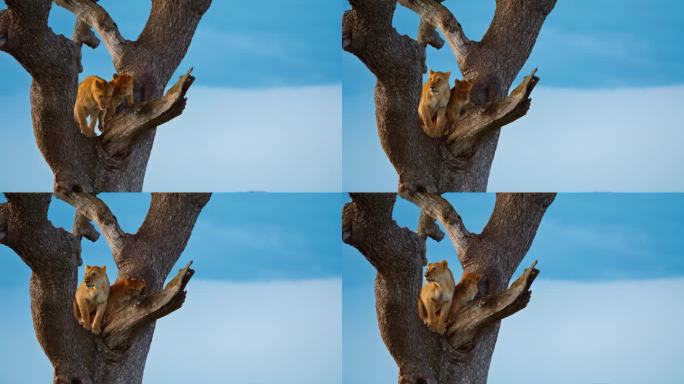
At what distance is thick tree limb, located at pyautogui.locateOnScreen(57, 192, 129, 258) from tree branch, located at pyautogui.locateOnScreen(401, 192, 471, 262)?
4.13 ft

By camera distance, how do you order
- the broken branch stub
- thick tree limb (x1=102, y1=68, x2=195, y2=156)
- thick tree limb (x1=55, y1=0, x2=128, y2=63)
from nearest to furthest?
1. the broken branch stub
2. thick tree limb (x1=102, y1=68, x2=195, y2=156)
3. thick tree limb (x1=55, y1=0, x2=128, y2=63)

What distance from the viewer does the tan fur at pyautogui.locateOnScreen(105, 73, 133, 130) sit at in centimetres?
498

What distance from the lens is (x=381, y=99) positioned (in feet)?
16.6

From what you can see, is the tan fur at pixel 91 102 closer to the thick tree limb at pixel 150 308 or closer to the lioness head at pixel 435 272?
the thick tree limb at pixel 150 308

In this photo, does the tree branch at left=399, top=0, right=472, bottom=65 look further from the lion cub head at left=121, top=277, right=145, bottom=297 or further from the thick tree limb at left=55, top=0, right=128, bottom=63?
the lion cub head at left=121, top=277, right=145, bottom=297

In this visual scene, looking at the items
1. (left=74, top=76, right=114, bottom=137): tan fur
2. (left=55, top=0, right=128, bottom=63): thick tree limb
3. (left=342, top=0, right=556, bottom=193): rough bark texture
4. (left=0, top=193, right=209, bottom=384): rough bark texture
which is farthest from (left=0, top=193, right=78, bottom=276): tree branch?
(left=342, top=0, right=556, bottom=193): rough bark texture

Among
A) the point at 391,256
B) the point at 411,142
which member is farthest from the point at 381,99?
the point at 391,256

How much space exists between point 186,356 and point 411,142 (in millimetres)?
1429

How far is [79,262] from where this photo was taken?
508 centimetres

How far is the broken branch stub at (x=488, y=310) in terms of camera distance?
189 inches

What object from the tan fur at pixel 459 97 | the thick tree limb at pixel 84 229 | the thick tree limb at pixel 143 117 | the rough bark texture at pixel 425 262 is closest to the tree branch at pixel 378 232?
the rough bark texture at pixel 425 262

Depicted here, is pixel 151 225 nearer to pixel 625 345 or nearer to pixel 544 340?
pixel 544 340

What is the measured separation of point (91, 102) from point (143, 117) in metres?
0.23

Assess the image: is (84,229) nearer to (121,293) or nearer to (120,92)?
(121,293)
